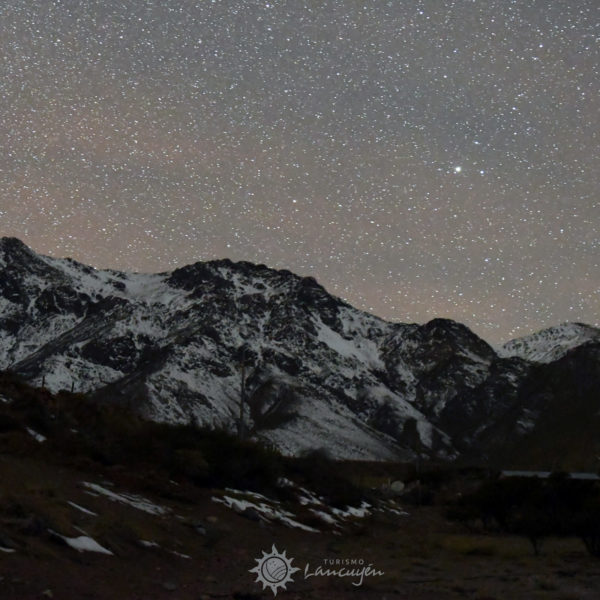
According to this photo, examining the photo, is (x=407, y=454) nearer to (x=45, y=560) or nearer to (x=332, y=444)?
(x=332, y=444)

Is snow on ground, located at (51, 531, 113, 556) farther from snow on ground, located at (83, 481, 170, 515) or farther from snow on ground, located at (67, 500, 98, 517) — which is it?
snow on ground, located at (83, 481, 170, 515)

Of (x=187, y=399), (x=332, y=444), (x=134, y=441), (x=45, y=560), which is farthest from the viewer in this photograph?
(x=187, y=399)

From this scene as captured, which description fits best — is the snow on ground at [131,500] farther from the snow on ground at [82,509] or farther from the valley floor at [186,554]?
the snow on ground at [82,509]

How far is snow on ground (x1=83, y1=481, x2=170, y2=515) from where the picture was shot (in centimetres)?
1480

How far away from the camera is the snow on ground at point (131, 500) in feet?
48.5

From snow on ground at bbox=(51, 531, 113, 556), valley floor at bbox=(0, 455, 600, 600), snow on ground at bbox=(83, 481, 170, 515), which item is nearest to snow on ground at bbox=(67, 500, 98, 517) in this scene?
valley floor at bbox=(0, 455, 600, 600)

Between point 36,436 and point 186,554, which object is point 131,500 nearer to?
point 186,554

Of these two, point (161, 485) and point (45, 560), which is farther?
point (161, 485)

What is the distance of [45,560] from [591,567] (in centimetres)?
1150

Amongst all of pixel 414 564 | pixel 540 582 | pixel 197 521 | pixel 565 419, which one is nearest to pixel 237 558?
pixel 197 521

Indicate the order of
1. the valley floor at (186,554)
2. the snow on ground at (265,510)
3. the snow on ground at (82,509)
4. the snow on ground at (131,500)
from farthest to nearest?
the snow on ground at (265,510), the snow on ground at (131,500), the snow on ground at (82,509), the valley floor at (186,554)

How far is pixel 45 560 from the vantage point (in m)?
9.47

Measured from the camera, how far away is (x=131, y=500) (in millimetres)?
15258

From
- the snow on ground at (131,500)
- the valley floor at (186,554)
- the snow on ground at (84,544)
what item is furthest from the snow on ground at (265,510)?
the snow on ground at (84,544)
